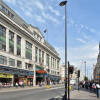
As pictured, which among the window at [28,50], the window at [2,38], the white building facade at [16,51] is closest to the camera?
the window at [2,38]

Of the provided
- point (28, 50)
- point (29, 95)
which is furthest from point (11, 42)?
point (29, 95)

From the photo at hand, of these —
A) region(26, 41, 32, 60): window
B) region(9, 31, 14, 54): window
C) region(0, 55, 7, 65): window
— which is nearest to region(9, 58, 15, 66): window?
region(9, 31, 14, 54): window

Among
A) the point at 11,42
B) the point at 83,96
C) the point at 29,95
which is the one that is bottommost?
the point at 29,95

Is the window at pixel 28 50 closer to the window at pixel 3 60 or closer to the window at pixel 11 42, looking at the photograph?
the window at pixel 11 42

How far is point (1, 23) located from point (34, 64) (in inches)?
927

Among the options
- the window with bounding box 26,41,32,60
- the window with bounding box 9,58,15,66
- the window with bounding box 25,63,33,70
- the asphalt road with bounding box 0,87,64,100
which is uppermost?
the window with bounding box 26,41,32,60

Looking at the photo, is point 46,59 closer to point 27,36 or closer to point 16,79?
point 27,36

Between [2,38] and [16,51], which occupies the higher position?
[2,38]

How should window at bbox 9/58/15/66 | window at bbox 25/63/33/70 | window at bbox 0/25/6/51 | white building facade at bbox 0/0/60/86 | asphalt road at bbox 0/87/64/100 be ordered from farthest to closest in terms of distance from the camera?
window at bbox 25/63/33/70, window at bbox 9/58/15/66, white building facade at bbox 0/0/60/86, window at bbox 0/25/6/51, asphalt road at bbox 0/87/64/100

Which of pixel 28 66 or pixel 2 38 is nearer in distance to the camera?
pixel 2 38

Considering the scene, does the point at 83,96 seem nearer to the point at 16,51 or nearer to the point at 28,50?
the point at 16,51

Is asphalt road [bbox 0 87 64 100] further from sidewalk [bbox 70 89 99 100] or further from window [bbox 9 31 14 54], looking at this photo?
window [bbox 9 31 14 54]

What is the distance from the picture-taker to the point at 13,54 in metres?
46.5

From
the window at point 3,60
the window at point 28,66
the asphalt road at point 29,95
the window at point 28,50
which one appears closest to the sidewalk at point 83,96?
the asphalt road at point 29,95
